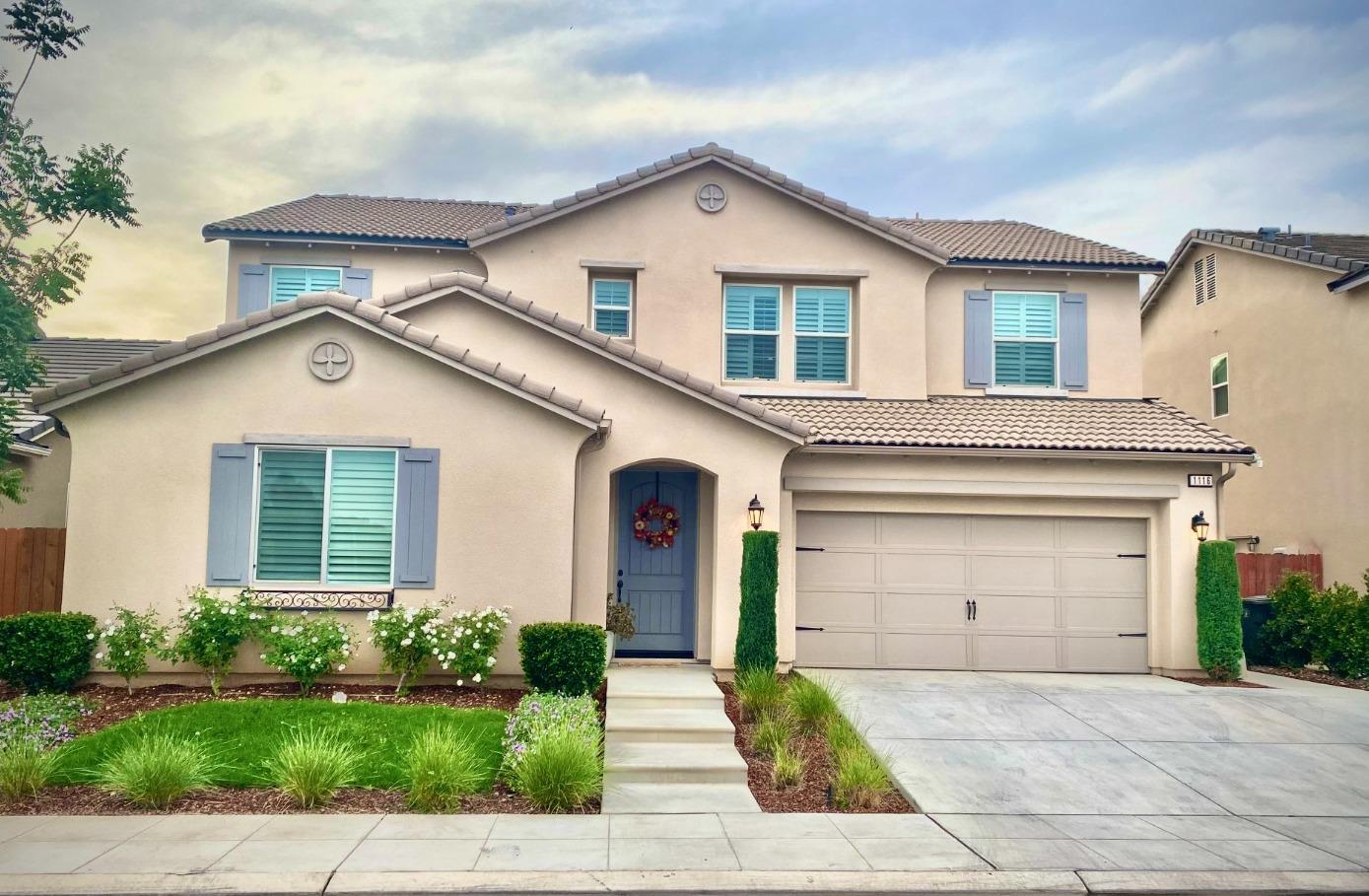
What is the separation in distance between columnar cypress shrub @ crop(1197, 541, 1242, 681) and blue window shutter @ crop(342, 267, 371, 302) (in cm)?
1339

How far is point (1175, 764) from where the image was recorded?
920 centimetres

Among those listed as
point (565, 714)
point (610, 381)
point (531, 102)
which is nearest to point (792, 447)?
point (610, 381)

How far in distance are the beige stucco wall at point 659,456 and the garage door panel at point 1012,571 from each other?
3288mm

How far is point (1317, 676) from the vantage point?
1416cm

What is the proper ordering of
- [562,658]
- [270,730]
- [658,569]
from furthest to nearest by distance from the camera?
[658,569] < [562,658] < [270,730]

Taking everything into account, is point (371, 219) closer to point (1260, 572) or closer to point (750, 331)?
point (750, 331)

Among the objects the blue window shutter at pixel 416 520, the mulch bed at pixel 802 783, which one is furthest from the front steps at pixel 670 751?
the blue window shutter at pixel 416 520

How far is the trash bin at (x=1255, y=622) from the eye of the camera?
15.2 meters

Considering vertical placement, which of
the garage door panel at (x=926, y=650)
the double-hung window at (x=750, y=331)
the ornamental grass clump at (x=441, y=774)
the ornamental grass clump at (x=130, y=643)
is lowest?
the ornamental grass clump at (x=441, y=774)

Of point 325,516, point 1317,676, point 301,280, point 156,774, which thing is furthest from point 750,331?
point 156,774

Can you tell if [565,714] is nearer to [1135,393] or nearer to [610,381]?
[610,381]

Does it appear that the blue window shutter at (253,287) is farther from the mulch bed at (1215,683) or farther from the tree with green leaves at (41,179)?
the mulch bed at (1215,683)

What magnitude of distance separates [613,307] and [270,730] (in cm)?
823

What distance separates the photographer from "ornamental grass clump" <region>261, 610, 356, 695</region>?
33.0 feet
